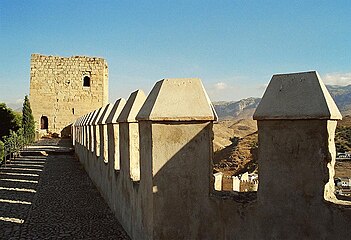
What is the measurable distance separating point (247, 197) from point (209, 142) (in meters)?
0.71

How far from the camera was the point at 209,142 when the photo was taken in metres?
4.07

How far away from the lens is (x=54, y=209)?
307 inches

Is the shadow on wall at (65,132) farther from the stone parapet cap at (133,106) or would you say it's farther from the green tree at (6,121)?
the stone parapet cap at (133,106)

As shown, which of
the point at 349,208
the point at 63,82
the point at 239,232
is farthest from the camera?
the point at 63,82

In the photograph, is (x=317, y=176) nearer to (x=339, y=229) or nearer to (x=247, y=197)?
(x=339, y=229)

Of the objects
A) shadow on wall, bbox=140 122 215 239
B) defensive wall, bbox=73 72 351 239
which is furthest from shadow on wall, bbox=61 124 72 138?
shadow on wall, bbox=140 122 215 239

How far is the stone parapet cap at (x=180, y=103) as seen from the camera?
13.3ft

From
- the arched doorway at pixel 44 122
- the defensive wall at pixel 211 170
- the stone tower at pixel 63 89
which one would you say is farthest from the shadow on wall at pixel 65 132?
the defensive wall at pixel 211 170

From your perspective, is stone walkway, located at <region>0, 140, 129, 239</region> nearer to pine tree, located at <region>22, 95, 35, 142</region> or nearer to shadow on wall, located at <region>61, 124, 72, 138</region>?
pine tree, located at <region>22, 95, 35, 142</region>

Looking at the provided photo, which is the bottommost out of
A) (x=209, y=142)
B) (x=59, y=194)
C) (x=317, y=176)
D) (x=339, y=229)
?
(x=59, y=194)

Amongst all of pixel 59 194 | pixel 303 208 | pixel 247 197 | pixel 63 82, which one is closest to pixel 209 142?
pixel 247 197

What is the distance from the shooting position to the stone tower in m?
36.9

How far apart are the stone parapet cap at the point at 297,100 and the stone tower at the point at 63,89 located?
35.9 m

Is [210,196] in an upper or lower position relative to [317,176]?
A: lower
